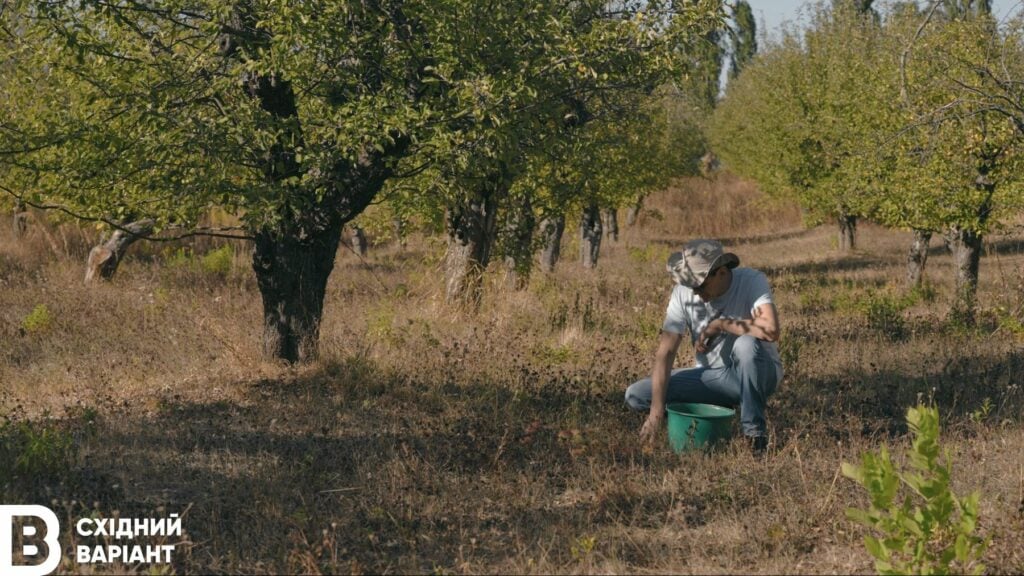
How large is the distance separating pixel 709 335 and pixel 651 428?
65cm

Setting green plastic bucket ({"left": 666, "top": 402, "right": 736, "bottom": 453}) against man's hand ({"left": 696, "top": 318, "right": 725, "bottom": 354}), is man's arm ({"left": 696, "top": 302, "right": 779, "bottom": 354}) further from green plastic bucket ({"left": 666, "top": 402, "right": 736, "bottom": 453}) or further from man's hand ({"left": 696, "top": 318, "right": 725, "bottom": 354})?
green plastic bucket ({"left": 666, "top": 402, "right": 736, "bottom": 453})

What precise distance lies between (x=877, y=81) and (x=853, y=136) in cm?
275

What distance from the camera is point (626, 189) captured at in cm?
1936

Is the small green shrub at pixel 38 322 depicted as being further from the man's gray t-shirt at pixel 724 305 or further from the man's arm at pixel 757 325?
the man's arm at pixel 757 325

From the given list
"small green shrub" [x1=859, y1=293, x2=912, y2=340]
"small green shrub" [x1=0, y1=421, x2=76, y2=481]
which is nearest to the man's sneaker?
"small green shrub" [x1=0, y1=421, x2=76, y2=481]

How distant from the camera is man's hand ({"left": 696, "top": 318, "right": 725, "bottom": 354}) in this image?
5.90 metres

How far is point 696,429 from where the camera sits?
5887mm

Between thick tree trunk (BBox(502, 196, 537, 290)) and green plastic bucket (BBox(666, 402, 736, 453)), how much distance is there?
713 centimetres

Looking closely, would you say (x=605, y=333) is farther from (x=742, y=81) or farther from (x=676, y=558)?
(x=742, y=81)

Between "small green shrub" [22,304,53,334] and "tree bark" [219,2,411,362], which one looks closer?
"tree bark" [219,2,411,362]

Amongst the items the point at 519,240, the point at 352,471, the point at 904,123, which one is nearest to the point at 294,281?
the point at 352,471

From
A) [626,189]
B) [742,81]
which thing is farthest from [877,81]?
[742,81]

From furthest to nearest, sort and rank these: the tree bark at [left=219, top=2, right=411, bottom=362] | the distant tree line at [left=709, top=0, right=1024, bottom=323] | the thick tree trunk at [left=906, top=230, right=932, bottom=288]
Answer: the thick tree trunk at [left=906, top=230, right=932, bottom=288], the distant tree line at [left=709, top=0, right=1024, bottom=323], the tree bark at [left=219, top=2, right=411, bottom=362]

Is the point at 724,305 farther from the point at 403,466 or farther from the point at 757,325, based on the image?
the point at 403,466
